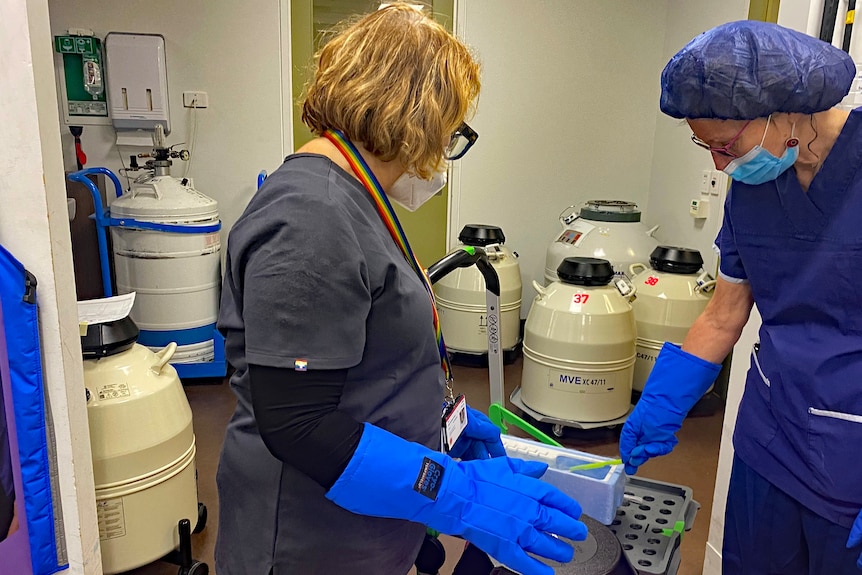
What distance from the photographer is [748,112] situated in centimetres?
115

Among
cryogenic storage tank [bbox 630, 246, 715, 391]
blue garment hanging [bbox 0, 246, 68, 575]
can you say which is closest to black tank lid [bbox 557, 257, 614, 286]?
cryogenic storage tank [bbox 630, 246, 715, 391]

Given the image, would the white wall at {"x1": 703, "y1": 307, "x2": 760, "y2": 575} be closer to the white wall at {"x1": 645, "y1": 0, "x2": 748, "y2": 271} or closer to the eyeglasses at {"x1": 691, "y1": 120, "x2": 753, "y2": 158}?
the eyeglasses at {"x1": 691, "y1": 120, "x2": 753, "y2": 158}

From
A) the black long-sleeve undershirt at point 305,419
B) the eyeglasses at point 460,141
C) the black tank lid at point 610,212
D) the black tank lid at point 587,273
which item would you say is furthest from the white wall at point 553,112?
the black long-sleeve undershirt at point 305,419

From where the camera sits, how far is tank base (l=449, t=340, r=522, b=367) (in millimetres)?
3881

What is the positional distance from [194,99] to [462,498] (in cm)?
344

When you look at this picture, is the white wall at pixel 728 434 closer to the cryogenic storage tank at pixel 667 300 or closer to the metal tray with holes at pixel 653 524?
the metal tray with holes at pixel 653 524

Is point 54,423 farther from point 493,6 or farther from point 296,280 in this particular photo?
point 493,6

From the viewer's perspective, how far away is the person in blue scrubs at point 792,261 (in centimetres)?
114

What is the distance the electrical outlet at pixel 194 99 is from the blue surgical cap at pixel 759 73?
3166mm

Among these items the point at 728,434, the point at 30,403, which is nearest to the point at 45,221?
the point at 30,403

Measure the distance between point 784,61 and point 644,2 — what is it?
130 inches

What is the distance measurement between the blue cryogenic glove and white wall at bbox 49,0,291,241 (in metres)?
3.25

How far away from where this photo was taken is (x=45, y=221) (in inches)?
55.4

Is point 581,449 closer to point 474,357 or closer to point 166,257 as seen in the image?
point 474,357
